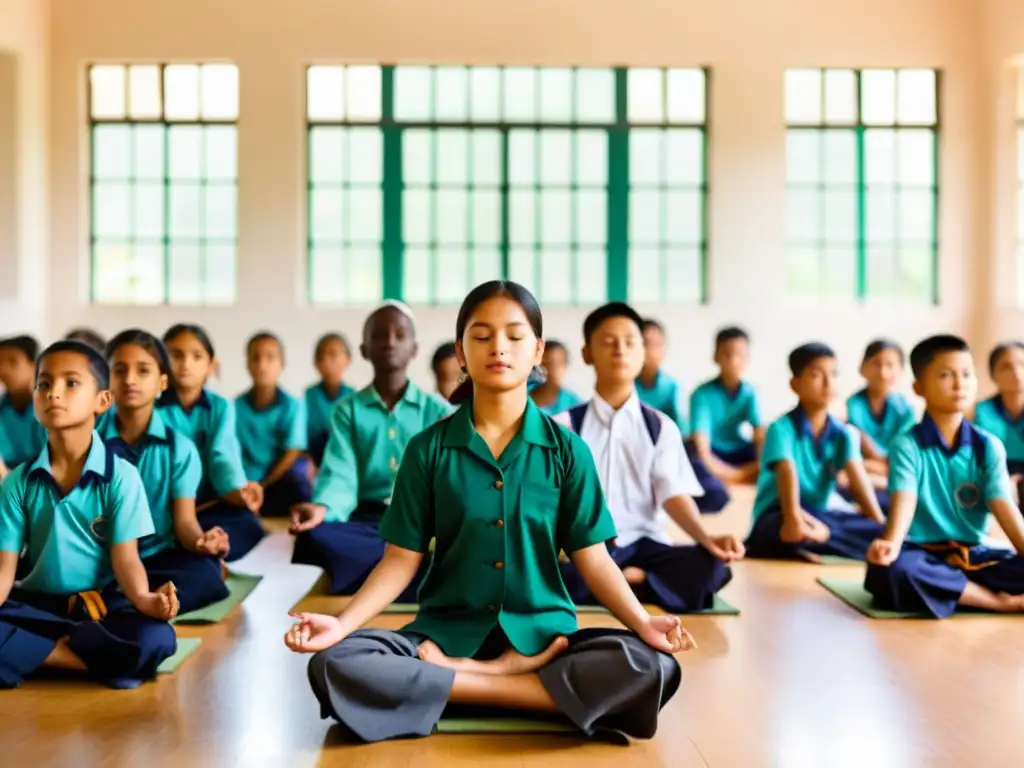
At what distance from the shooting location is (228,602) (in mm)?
4047

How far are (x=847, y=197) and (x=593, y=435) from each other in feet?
21.1

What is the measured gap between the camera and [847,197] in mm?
9797

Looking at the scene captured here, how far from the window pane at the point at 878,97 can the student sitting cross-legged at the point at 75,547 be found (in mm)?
7906

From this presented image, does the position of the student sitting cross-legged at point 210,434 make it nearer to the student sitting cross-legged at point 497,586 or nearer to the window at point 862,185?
the student sitting cross-legged at point 497,586

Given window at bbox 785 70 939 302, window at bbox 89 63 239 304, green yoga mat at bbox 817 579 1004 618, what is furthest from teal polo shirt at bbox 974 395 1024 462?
window at bbox 89 63 239 304

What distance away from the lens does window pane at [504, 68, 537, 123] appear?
9602 millimetres

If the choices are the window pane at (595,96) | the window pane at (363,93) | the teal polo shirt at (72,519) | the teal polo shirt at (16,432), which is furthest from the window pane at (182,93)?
the teal polo shirt at (72,519)

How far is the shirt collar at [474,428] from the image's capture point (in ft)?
8.98

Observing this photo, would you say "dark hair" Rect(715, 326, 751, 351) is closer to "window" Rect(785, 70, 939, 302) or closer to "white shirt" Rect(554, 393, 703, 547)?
"window" Rect(785, 70, 939, 302)

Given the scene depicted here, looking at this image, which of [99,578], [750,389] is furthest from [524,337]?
[750,389]

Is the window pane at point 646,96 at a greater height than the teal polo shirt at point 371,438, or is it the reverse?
the window pane at point 646,96

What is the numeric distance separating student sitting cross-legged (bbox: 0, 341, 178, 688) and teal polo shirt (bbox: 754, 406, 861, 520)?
9.03 ft

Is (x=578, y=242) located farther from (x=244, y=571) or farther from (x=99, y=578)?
(x=99, y=578)

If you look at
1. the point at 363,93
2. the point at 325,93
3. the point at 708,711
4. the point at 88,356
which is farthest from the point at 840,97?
the point at 88,356
